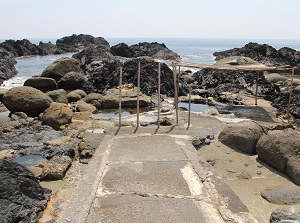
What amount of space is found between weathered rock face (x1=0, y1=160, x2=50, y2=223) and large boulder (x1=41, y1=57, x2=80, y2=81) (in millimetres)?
16974

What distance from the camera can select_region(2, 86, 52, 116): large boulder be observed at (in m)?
14.6

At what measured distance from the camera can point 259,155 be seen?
30.2ft

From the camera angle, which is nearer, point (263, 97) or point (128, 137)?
point (128, 137)

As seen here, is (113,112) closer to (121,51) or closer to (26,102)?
(26,102)

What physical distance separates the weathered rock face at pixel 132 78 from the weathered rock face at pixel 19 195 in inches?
547

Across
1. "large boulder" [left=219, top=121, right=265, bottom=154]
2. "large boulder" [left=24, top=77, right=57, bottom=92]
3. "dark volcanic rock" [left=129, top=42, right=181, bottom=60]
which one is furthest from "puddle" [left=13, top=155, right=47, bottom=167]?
"dark volcanic rock" [left=129, top=42, right=181, bottom=60]

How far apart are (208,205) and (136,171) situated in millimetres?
2010

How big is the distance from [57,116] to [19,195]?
6.99m

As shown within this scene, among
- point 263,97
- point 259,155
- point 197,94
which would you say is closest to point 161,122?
point 259,155

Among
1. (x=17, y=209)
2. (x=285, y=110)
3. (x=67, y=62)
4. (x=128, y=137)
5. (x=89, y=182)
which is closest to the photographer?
(x=17, y=209)

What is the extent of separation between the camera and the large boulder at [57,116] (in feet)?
42.0

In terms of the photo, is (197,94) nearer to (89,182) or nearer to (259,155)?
(259,155)

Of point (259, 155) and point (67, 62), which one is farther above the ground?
point (67, 62)

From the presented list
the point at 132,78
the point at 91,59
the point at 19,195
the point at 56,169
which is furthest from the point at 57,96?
the point at 91,59
